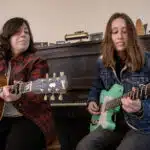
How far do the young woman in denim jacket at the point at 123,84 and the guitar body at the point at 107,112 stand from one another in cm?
3

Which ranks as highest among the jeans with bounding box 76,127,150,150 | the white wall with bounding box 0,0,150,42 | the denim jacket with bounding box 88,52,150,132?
the white wall with bounding box 0,0,150,42

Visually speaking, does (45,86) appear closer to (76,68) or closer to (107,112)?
(107,112)

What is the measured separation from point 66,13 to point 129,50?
1.43 m

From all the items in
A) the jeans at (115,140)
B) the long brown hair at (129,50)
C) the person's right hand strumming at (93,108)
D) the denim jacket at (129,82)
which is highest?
the long brown hair at (129,50)

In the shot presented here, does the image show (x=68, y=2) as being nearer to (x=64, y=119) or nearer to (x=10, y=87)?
(x=64, y=119)

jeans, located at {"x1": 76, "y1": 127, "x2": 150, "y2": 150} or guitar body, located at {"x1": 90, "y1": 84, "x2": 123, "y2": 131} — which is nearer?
jeans, located at {"x1": 76, "y1": 127, "x2": 150, "y2": 150}

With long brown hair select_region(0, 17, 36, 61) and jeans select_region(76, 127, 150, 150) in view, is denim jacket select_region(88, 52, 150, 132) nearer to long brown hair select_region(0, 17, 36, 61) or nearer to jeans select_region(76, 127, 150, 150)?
jeans select_region(76, 127, 150, 150)

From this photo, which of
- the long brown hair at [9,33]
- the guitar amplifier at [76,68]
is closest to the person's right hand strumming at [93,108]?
the guitar amplifier at [76,68]

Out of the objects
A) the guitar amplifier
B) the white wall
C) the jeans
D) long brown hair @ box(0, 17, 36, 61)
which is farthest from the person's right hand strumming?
the white wall

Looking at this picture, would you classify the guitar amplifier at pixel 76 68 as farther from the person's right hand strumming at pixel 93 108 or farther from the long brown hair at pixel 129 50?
the long brown hair at pixel 129 50

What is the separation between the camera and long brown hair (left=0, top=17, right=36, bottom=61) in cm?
192

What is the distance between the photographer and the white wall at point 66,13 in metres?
2.78

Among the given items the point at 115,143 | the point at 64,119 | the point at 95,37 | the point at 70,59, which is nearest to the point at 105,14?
the point at 95,37

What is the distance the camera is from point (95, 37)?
2633 millimetres
